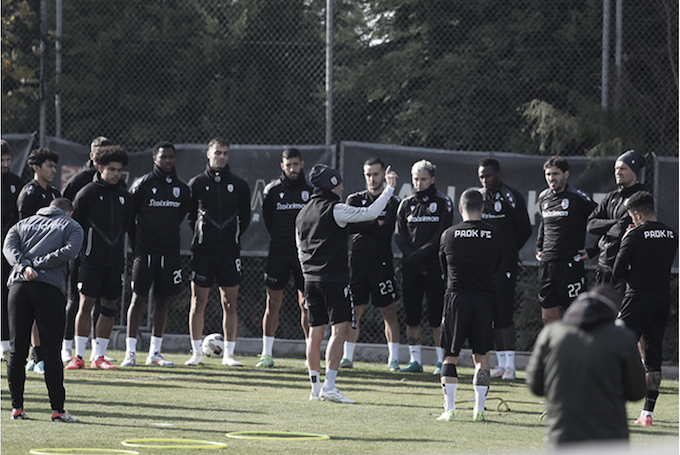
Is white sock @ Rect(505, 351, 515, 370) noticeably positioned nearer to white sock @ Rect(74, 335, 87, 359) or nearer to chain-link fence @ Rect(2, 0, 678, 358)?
chain-link fence @ Rect(2, 0, 678, 358)

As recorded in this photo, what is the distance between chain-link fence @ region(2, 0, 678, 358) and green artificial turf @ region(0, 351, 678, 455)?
2521 millimetres

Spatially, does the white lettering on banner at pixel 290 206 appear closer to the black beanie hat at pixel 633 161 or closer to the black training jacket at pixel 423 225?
the black training jacket at pixel 423 225

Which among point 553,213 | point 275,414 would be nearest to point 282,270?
point 553,213

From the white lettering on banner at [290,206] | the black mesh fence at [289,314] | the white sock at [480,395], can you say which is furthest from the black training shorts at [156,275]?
the white sock at [480,395]

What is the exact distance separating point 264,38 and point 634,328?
22.9 ft

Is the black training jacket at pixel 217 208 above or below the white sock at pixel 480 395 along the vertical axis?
above

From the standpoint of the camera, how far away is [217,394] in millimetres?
8938

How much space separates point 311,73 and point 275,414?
608 cm

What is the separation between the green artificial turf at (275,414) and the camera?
21.1 feet

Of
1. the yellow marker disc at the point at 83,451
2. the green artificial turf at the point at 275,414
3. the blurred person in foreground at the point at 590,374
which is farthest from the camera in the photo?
the green artificial turf at the point at 275,414

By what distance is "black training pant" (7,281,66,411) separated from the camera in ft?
23.3

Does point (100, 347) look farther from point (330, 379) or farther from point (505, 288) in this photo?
point (505, 288)

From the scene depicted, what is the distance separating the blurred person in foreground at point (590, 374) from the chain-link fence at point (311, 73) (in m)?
8.40

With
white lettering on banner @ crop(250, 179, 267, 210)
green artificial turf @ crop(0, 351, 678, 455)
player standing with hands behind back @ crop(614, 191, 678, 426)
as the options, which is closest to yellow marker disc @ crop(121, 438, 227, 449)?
green artificial turf @ crop(0, 351, 678, 455)
